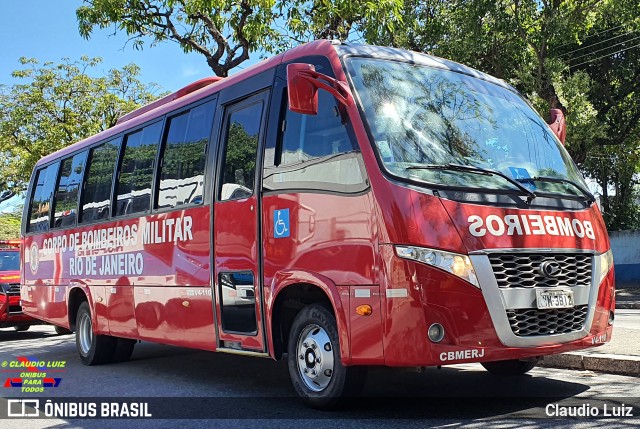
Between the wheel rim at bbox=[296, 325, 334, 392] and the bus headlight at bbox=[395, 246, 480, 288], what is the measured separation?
1131mm

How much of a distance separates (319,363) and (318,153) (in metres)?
1.70

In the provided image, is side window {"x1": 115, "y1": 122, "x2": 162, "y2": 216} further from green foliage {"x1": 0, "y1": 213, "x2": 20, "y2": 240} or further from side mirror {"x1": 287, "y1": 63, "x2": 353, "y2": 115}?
green foliage {"x1": 0, "y1": 213, "x2": 20, "y2": 240}

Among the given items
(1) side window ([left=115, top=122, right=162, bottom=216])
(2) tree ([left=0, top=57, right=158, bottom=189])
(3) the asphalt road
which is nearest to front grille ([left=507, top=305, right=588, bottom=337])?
(3) the asphalt road

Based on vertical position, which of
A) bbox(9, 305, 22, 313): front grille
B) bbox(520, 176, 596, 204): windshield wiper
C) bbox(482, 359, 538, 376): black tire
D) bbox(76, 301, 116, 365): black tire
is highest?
bbox(520, 176, 596, 204): windshield wiper

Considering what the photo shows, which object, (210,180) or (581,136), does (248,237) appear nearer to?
(210,180)

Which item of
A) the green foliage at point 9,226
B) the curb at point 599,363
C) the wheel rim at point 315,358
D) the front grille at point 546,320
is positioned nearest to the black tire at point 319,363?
the wheel rim at point 315,358

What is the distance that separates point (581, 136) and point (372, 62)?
14171mm

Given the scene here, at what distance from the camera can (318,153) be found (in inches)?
235

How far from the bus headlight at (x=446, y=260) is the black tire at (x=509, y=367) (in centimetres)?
220

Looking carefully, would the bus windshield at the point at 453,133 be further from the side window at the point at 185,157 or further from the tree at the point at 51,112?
the tree at the point at 51,112

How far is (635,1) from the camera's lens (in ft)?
63.2

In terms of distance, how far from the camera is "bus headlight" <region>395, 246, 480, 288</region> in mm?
5059

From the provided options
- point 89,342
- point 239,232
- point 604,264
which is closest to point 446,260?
point 604,264

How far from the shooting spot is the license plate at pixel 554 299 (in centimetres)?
527
